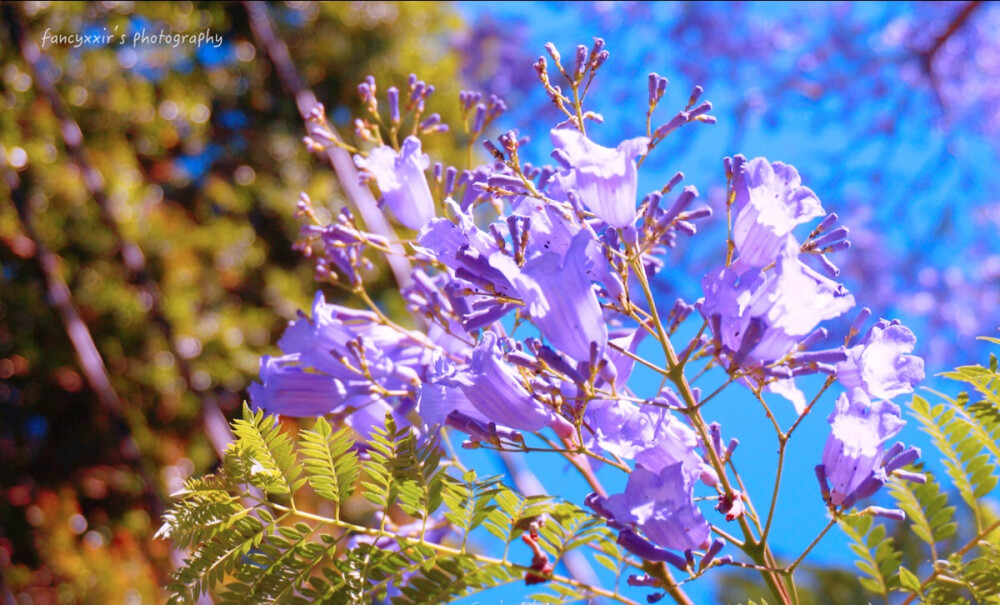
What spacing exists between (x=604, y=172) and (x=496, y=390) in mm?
210

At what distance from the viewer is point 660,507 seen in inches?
23.7

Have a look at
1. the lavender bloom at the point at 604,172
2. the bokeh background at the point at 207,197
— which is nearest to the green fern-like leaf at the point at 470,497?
the lavender bloom at the point at 604,172

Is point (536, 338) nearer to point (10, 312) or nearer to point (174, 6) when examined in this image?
point (10, 312)

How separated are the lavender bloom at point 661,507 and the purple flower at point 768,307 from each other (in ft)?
0.36

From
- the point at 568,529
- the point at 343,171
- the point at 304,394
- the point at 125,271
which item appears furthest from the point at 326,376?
the point at 125,271

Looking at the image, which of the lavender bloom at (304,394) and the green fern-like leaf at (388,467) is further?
the lavender bloom at (304,394)

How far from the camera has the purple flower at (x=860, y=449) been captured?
0.62m

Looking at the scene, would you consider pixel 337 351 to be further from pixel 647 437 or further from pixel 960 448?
pixel 960 448

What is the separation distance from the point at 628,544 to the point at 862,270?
7.56 metres

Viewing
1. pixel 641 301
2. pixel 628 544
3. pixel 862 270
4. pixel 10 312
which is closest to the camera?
pixel 628 544

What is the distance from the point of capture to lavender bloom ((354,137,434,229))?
0.94 metres

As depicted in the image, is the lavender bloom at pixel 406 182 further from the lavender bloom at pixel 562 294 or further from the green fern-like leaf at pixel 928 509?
the green fern-like leaf at pixel 928 509

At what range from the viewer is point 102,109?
4.32m

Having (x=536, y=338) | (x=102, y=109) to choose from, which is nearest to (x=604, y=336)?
(x=536, y=338)
